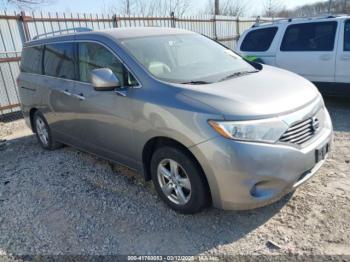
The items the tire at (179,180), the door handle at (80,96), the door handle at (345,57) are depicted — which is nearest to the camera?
the tire at (179,180)

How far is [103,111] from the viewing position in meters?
3.61

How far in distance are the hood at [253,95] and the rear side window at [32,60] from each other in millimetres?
3108

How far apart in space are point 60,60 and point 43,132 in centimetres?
147

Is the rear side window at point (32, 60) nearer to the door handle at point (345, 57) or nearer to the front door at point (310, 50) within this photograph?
the front door at point (310, 50)

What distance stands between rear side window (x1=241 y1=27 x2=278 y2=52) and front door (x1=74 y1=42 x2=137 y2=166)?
436 cm

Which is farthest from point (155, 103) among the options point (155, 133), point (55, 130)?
point (55, 130)

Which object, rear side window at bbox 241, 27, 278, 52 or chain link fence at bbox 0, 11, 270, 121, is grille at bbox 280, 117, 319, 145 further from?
chain link fence at bbox 0, 11, 270, 121

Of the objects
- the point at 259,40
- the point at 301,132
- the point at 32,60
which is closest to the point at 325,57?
the point at 259,40

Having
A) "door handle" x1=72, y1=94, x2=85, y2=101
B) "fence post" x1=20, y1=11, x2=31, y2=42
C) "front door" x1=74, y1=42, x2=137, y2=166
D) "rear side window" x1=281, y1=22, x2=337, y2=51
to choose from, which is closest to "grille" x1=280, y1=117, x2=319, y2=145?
"front door" x1=74, y1=42, x2=137, y2=166

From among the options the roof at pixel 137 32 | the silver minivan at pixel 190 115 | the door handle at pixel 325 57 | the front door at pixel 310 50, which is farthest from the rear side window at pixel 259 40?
the roof at pixel 137 32

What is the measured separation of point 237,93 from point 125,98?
117cm

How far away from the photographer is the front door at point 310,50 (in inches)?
240

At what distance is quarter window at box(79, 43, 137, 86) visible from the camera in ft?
11.0

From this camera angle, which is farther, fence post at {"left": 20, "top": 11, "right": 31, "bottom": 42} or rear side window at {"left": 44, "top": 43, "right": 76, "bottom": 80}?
fence post at {"left": 20, "top": 11, "right": 31, "bottom": 42}
